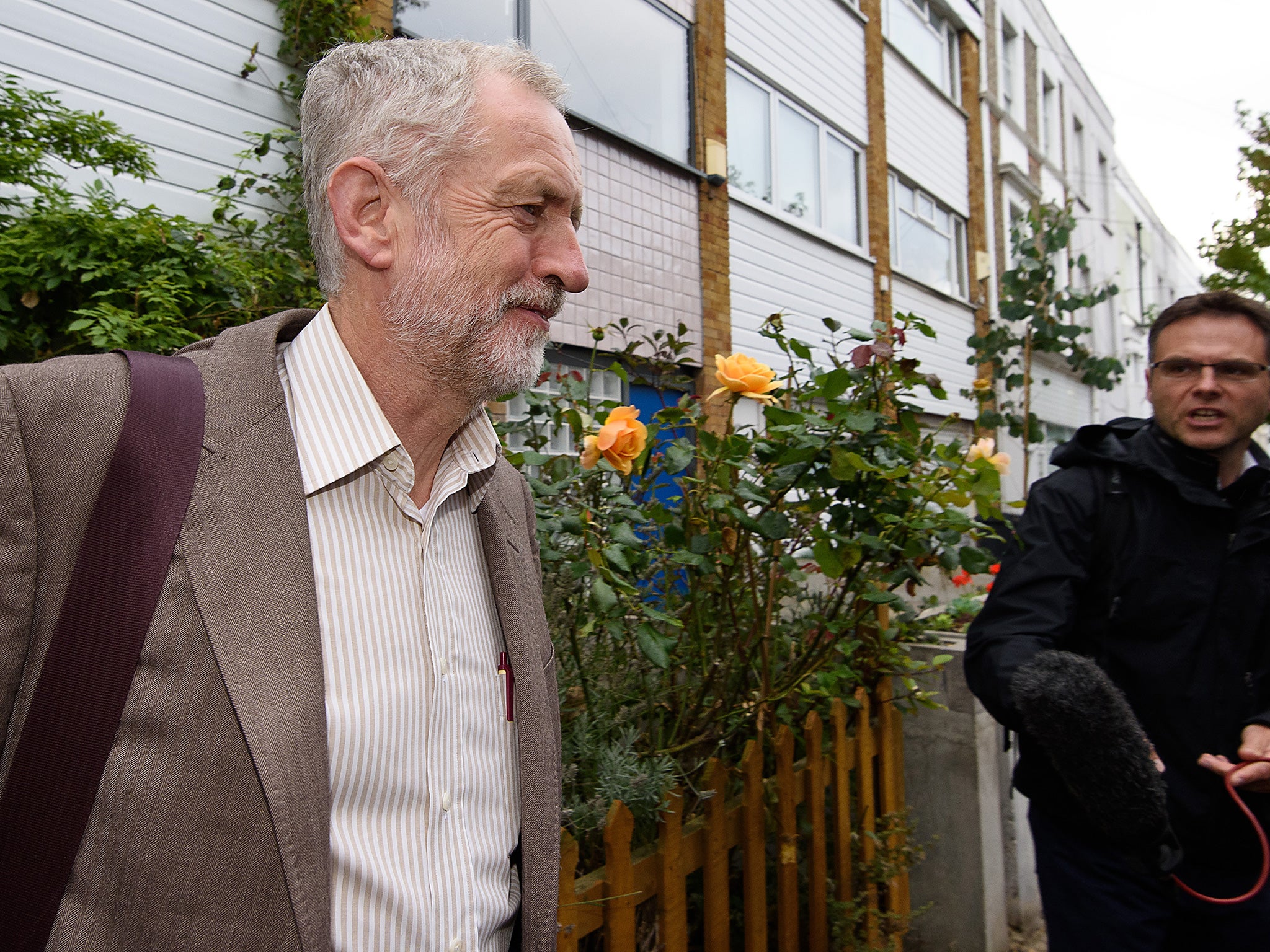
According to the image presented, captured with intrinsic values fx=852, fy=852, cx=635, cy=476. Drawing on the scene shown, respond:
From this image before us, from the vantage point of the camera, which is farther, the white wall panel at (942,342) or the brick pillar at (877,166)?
the white wall panel at (942,342)

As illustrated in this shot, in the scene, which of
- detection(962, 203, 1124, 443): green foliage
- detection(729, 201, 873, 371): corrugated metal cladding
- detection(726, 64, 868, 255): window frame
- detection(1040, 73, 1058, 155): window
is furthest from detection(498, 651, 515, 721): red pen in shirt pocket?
detection(1040, 73, 1058, 155): window

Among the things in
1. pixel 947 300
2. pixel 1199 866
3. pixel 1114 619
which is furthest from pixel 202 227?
pixel 947 300

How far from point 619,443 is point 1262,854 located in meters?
1.75

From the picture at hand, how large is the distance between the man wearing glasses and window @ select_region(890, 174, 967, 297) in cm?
974

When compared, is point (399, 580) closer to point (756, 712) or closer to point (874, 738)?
point (756, 712)

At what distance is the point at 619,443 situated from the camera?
206cm

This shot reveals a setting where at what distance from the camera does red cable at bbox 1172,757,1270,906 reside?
6.16ft

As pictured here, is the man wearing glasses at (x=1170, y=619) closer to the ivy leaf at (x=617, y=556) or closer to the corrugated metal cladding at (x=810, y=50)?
the ivy leaf at (x=617, y=556)

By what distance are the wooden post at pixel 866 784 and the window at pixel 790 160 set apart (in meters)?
6.62

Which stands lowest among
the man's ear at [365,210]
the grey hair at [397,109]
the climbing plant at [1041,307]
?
the man's ear at [365,210]

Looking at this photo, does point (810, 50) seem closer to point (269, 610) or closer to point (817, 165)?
point (817, 165)

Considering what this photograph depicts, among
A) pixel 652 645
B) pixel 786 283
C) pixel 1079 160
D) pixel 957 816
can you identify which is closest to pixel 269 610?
pixel 652 645

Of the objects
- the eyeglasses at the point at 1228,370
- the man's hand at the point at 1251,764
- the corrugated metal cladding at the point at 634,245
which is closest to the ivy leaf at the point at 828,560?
the man's hand at the point at 1251,764

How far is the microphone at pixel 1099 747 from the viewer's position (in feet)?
5.98
